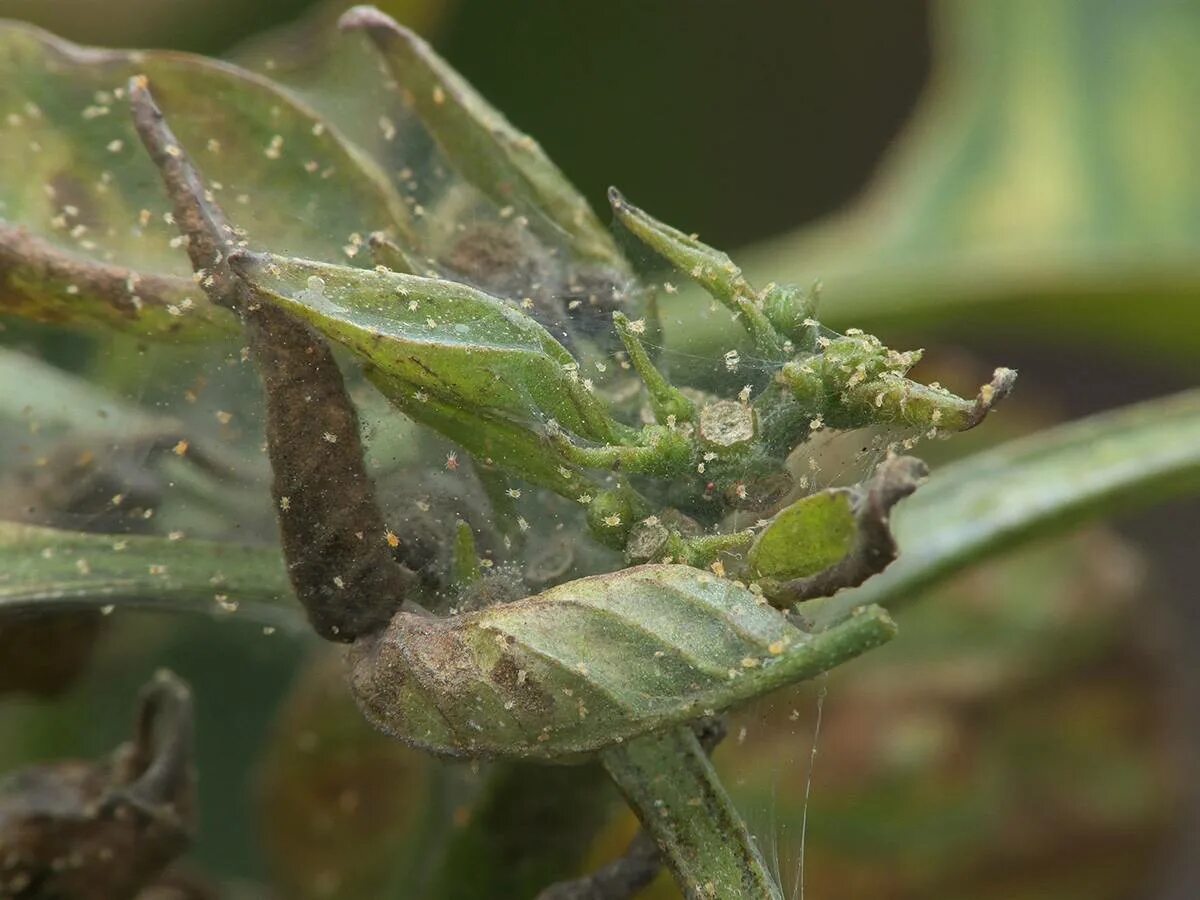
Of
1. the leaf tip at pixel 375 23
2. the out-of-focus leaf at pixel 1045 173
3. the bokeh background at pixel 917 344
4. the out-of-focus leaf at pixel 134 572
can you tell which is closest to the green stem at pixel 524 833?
the bokeh background at pixel 917 344

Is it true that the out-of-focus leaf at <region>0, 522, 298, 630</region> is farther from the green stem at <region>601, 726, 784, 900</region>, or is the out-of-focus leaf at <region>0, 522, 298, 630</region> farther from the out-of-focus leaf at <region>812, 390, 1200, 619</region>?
the out-of-focus leaf at <region>812, 390, 1200, 619</region>

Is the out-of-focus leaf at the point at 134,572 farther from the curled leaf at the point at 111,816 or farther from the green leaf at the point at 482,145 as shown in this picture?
the green leaf at the point at 482,145

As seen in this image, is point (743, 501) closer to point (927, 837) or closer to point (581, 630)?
point (581, 630)

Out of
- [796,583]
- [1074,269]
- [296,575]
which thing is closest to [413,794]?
[296,575]

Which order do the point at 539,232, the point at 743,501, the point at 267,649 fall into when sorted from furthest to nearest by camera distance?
the point at 267,649 < the point at 539,232 < the point at 743,501

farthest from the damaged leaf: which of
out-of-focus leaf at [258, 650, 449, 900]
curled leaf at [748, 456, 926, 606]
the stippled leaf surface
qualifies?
out-of-focus leaf at [258, 650, 449, 900]
